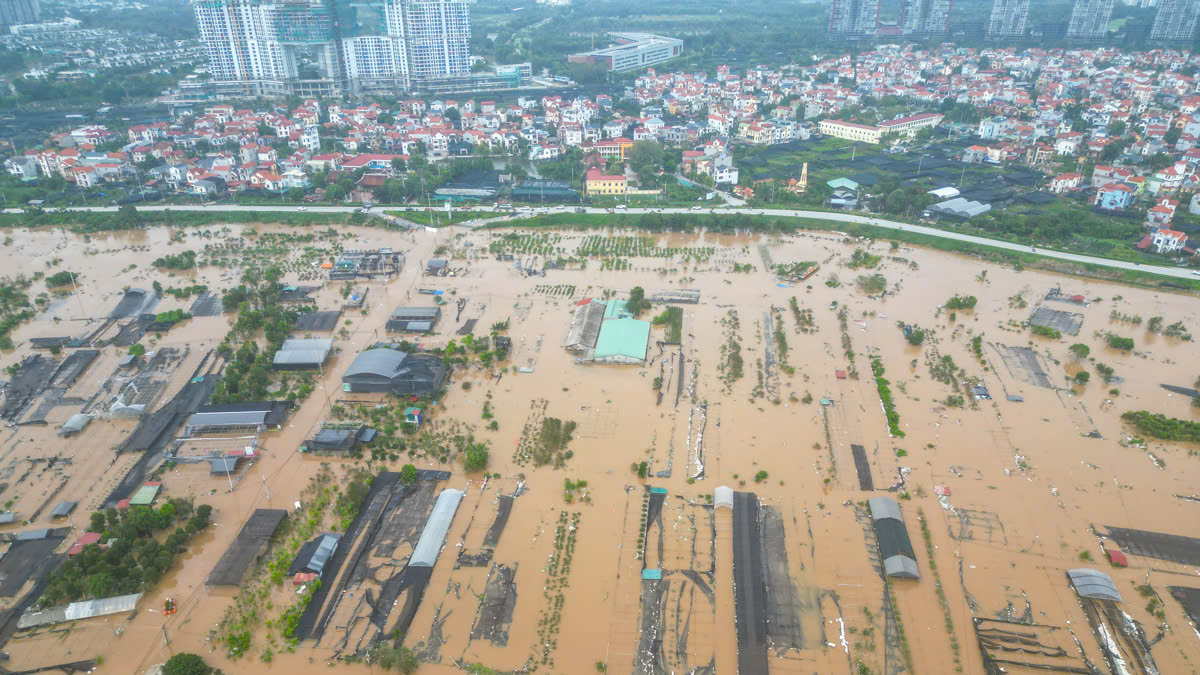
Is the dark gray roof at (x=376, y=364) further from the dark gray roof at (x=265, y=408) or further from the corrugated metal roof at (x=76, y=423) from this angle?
the corrugated metal roof at (x=76, y=423)

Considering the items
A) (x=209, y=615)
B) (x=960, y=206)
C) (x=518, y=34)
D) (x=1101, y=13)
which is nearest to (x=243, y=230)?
(x=209, y=615)

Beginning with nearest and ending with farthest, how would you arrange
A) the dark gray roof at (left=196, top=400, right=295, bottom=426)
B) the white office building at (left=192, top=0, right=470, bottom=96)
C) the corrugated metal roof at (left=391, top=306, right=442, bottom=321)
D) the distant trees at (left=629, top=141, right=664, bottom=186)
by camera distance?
the dark gray roof at (left=196, top=400, right=295, bottom=426) < the corrugated metal roof at (left=391, top=306, right=442, bottom=321) < the distant trees at (left=629, top=141, right=664, bottom=186) < the white office building at (left=192, top=0, right=470, bottom=96)

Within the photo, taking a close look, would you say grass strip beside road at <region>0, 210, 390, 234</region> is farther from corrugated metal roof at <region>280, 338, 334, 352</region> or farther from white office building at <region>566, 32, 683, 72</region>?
white office building at <region>566, 32, 683, 72</region>

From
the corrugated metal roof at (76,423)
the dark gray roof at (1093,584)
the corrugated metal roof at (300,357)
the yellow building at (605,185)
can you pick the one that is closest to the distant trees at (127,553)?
the corrugated metal roof at (76,423)

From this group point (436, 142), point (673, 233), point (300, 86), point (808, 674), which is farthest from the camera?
point (300, 86)

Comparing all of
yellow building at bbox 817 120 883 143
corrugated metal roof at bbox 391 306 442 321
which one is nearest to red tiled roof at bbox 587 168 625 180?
corrugated metal roof at bbox 391 306 442 321

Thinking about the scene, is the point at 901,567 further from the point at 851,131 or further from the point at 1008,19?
the point at 1008,19

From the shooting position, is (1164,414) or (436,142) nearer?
(1164,414)

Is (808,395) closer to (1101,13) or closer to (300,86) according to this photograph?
(300,86)
